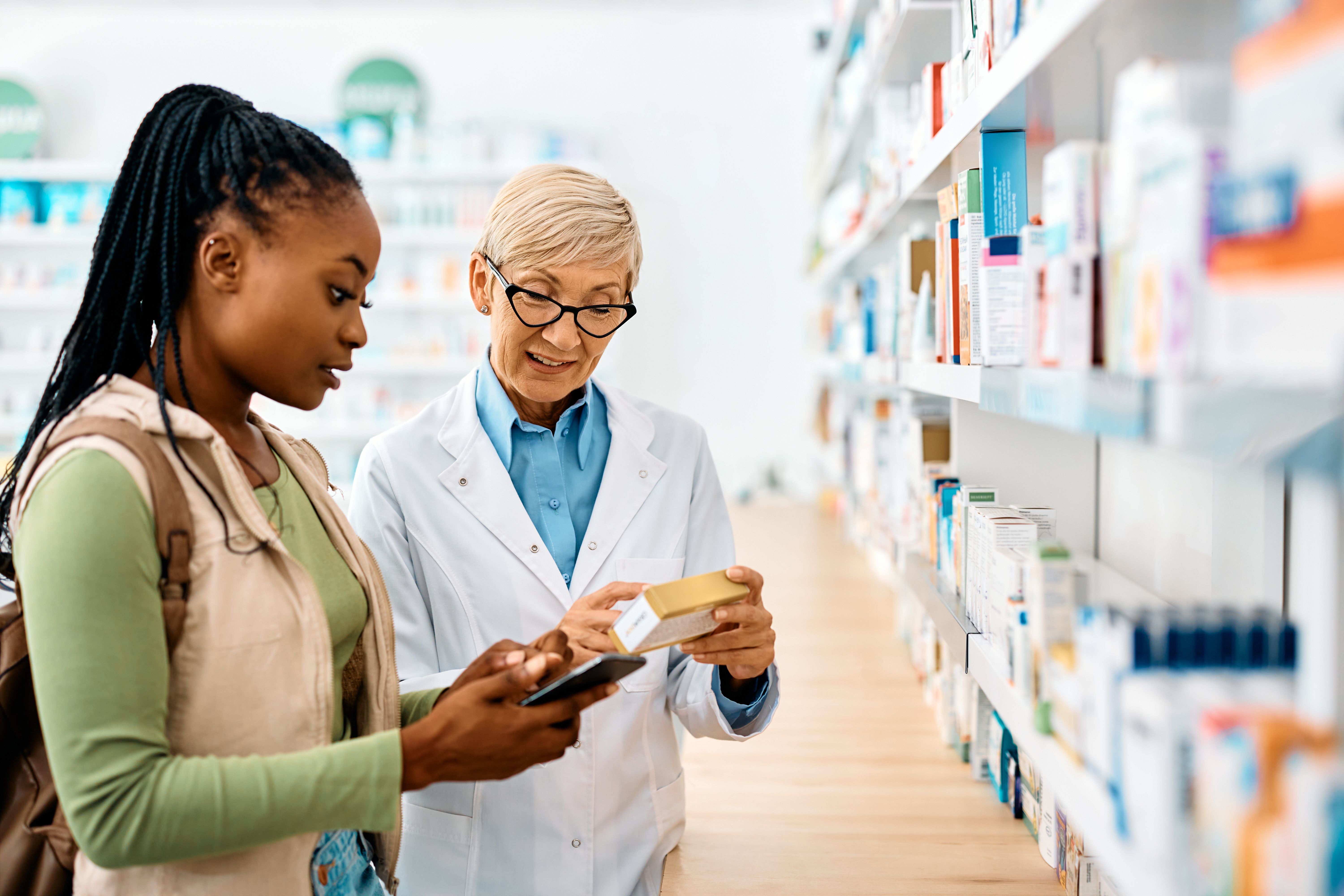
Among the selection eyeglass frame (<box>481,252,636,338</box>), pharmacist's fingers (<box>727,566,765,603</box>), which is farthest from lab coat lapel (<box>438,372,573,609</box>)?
pharmacist's fingers (<box>727,566,765,603</box>)

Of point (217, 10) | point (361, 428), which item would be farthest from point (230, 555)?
point (217, 10)

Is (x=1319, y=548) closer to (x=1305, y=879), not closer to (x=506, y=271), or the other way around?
(x=1305, y=879)

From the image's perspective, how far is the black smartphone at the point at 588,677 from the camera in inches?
48.0

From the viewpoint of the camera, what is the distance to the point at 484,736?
113 cm

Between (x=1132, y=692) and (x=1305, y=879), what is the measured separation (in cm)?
20

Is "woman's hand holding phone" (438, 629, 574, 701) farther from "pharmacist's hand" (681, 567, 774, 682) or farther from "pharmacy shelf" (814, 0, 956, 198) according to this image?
"pharmacy shelf" (814, 0, 956, 198)

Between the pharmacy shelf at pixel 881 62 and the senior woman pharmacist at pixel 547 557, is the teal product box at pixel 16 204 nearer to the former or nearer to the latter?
the pharmacy shelf at pixel 881 62

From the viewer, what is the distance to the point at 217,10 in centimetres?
730

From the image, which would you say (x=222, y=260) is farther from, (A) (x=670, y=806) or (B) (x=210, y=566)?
(A) (x=670, y=806)

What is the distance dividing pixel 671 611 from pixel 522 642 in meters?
0.44

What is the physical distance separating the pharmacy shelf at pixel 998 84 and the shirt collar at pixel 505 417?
0.78 m

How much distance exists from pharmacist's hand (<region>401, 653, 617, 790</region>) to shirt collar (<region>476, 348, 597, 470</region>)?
2.07ft

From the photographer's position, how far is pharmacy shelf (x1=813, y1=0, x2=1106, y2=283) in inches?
40.8

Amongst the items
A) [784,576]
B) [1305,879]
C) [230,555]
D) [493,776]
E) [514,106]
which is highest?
[514,106]
